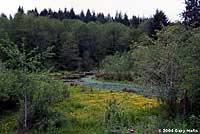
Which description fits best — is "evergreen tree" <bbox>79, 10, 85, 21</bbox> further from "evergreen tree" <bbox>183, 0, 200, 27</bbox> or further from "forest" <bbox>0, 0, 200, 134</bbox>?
"forest" <bbox>0, 0, 200, 134</bbox>

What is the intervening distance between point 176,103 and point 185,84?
1970 mm

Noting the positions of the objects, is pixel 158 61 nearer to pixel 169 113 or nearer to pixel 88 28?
pixel 169 113

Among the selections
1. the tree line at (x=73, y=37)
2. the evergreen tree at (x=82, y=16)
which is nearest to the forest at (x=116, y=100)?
the tree line at (x=73, y=37)

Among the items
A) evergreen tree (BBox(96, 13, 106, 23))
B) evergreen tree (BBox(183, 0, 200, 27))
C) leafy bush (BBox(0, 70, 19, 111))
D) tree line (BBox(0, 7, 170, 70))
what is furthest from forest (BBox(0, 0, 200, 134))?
evergreen tree (BBox(96, 13, 106, 23))

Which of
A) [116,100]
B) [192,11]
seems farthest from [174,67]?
[192,11]

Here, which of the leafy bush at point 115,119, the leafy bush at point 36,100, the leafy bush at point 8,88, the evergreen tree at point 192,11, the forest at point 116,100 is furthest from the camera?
the evergreen tree at point 192,11

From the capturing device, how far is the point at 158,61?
20781mm

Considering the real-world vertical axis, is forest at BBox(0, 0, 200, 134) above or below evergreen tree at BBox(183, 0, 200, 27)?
below

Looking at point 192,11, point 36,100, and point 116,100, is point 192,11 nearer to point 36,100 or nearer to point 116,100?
point 116,100

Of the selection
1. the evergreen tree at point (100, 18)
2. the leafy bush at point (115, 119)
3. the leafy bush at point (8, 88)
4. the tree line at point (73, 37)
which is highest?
the evergreen tree at point (100, 18)

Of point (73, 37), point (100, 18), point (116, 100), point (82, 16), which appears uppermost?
point (82, 16)

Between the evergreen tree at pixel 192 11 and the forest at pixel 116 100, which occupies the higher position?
the evergreen tree at pixel 192 11

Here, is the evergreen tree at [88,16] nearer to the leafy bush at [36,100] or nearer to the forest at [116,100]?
the forest at [116,100]

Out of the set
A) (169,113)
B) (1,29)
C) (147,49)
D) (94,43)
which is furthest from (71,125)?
(94,43)
